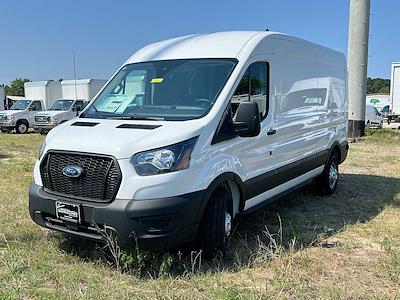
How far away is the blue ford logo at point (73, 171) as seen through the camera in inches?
156

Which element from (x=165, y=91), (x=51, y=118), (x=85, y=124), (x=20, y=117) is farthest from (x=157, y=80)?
(x=20, y=117)

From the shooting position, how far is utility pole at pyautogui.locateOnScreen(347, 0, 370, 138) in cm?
1683

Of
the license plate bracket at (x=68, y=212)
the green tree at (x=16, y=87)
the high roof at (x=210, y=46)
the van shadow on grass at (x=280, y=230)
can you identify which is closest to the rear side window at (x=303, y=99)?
the high roof at (x=210, y=46)

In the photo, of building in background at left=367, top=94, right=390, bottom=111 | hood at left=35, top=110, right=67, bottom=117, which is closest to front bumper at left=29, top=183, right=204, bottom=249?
hood at left=35, top=110, right=67, bottom=117

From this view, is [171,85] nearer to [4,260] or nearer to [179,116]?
[179,116]

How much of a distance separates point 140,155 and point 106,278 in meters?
1.14

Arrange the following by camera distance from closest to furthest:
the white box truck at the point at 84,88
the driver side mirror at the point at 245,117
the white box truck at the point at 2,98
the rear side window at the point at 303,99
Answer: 1. the driver side mirror at the point at 245,117
2. the rear side window at the point at 303,99
3. the white box truck at the point at 84,88
4. the white box truck at the point at 2,98

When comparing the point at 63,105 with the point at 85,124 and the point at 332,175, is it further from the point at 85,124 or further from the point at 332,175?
the point at 85,124

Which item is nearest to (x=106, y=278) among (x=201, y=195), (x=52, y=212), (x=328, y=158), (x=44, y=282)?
(x=44, y=282)

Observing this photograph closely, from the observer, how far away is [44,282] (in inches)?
150

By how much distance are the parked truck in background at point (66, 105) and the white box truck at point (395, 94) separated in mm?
18015

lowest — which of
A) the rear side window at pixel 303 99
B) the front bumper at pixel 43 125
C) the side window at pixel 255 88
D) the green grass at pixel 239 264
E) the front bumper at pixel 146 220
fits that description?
the front bumper at pixel 43 125

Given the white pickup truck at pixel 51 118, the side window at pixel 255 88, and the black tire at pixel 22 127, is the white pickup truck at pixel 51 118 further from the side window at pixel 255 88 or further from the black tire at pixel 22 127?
the side window at pixel 255 88

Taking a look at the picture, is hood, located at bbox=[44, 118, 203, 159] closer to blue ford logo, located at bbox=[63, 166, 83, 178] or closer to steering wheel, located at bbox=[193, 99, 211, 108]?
blue ford logo, located at bbox=[63, 166, 83, 178]
